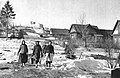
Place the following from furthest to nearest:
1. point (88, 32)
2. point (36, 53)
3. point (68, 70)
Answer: point (88, 32) → point (36, 53) → point (68, 70)

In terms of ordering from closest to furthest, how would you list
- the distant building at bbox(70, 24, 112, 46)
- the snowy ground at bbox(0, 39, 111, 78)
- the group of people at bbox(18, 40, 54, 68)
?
the snowy ground at bbox(0, 39, 111, 78) → the group of people at bbox(18, 40, 54, 68) → the distant building at bbox(70, 24, 112, 46)

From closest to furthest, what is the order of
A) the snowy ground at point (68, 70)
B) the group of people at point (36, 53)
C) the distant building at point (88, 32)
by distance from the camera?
1. the snowy ground at point (68, 70)
2. the group of people at point (36, 53)
3. the distant building at point (88, 32)

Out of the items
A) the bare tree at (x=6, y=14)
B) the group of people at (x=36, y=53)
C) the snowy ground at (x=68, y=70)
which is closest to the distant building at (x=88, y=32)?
the bare tree at (x=6, y=14)

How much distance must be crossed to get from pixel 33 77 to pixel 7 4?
48590 mm

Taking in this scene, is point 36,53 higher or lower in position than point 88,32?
lower

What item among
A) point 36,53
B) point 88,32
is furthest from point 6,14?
point 36,53

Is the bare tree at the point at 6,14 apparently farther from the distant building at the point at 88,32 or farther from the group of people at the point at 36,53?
the group of people at the point at 36,53

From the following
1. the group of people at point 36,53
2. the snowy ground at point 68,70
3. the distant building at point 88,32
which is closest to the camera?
the snowy ground at point 68,70

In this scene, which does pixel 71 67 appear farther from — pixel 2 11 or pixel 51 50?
pixel 2 11

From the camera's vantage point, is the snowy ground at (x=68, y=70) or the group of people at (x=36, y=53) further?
the group of people at (x=36, y=53)

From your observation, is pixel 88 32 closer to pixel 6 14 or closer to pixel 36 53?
pixel 6 14

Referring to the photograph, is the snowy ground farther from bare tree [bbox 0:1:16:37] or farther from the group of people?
bare tree [bbox 0:1:16:37]

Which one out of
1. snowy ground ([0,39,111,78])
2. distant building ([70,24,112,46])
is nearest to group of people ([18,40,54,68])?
snowy ground ([0,39,111,78])

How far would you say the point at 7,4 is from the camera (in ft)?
173
